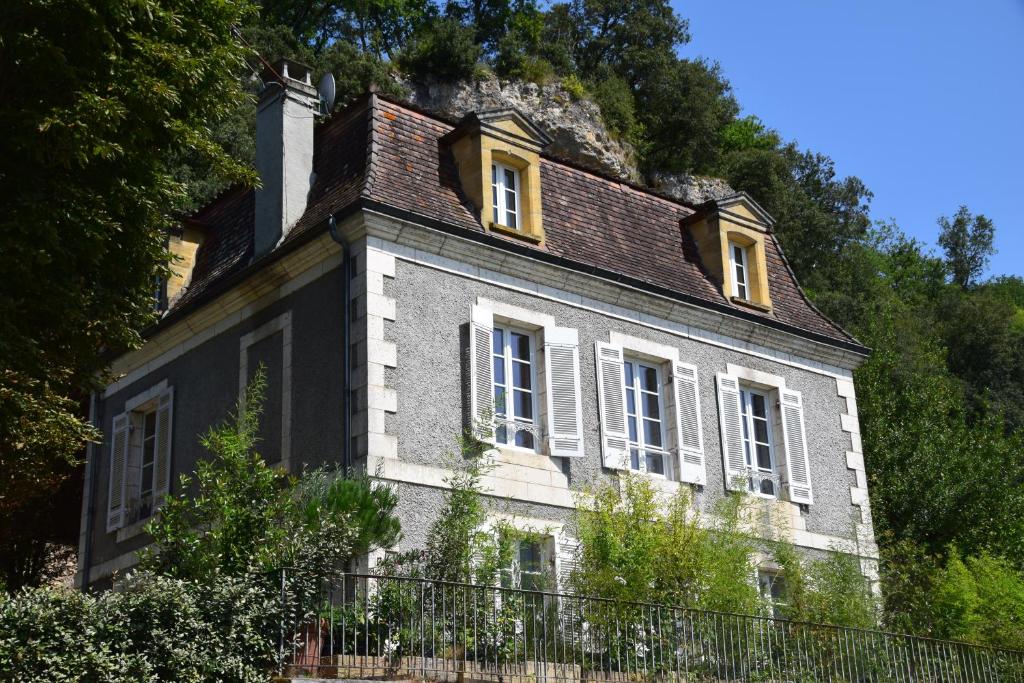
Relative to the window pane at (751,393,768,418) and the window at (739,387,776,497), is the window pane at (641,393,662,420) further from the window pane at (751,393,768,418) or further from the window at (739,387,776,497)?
the window pane at (751,393,768,418)

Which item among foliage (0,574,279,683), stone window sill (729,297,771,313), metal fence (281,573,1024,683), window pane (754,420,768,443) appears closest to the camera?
foliage (0,574,279,683)

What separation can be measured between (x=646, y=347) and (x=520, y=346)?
198 centimetres

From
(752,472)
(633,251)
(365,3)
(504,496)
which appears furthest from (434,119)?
(365,3)

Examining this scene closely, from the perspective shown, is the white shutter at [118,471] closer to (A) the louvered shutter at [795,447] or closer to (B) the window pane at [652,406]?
(B) the window pane at [652,406]

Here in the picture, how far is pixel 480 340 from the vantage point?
15.7 m

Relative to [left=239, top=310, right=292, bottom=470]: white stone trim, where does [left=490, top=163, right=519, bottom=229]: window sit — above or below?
above

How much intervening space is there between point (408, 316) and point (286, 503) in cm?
385

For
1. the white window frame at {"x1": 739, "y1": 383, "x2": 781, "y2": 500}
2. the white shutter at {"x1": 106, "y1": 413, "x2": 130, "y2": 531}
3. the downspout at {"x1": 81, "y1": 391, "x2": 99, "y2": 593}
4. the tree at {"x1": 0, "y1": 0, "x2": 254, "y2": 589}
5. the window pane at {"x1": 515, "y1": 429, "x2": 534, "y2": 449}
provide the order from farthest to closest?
1. the downspout at {"x1": 81, "y1": 391, "x2": 99, "y2": 593}
2. the white shutter at {"x1": 106, "y1": 413, "x2": 130, "y2": 531}
3. the white window frame at {"x1": 739, "y1": 383, "x2": 781, "y2": 500}
4. the window pane at {"x1": 515, "y1": 429, "x2": 534, "y2": 449}
5. the tree at {"x1": 0, "y1": 0, "x2": 254, "y2": 589}

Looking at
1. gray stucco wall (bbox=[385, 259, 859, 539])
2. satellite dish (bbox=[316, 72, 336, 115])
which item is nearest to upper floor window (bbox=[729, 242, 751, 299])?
gray stucco wall (bbox=[385, 259, 859, 539])

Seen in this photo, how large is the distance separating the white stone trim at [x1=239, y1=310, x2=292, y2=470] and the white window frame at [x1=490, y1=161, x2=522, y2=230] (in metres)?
2.95

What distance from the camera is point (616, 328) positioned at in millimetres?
17312

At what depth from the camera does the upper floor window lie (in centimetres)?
1939

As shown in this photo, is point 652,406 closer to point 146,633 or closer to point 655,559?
point 655,559

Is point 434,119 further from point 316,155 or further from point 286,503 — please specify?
point 286,503
